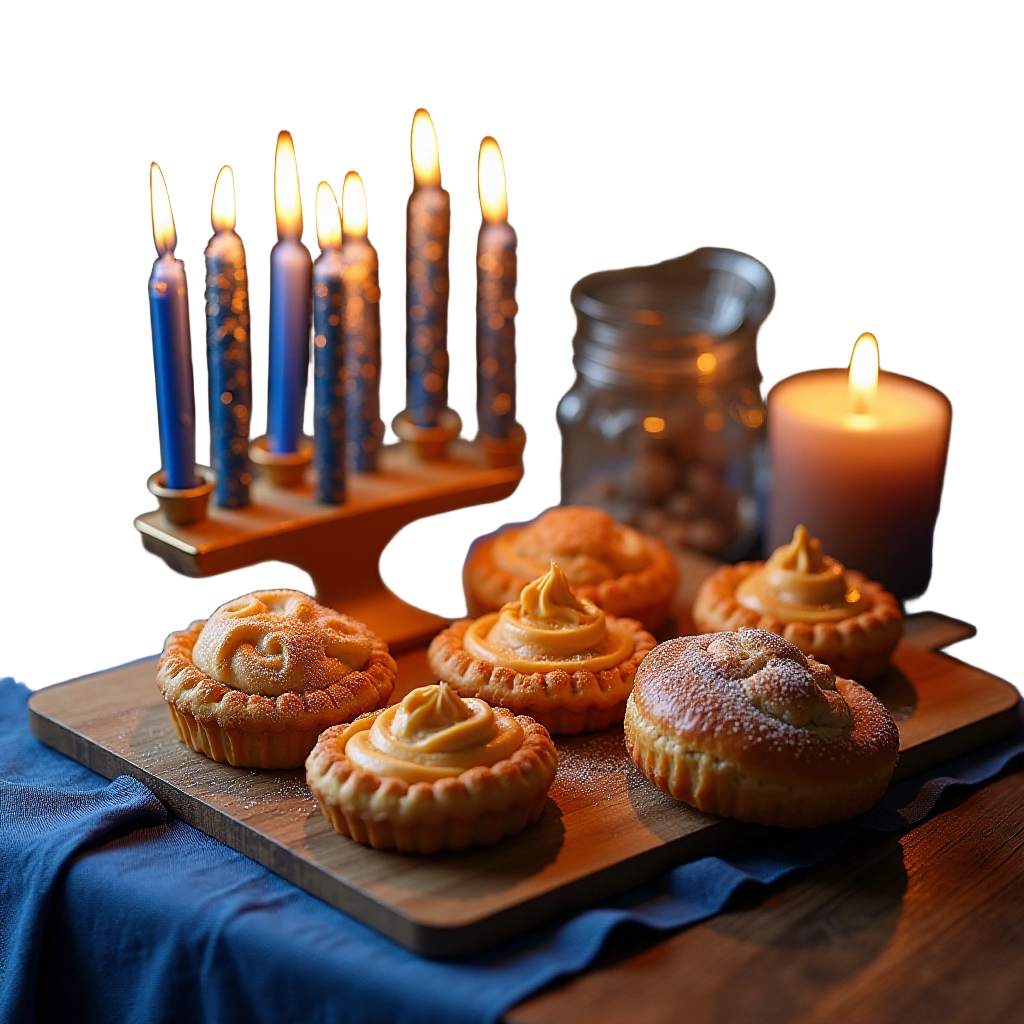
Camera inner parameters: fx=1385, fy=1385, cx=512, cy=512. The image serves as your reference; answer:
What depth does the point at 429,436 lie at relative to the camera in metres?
3.36

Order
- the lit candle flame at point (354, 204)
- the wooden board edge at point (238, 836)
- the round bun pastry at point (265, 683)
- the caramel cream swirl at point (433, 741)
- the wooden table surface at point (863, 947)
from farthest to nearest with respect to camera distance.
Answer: the lit candle flame at point (354, 204), the round bun pastry at point (265, 683), the caramel cream swirl at point (433, 741), the wooden board edge at point (238, 836), the wooden table surface at point (863, 947)

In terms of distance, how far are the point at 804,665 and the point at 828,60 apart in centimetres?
261

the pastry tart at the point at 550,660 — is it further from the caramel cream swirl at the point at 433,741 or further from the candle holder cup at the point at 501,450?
the candle holder cup at the point at 501,450

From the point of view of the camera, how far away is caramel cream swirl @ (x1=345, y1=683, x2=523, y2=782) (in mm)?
2256

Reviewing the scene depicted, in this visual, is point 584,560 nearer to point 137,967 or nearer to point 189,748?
point 189,748

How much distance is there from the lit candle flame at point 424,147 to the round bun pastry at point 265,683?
1.09 meters

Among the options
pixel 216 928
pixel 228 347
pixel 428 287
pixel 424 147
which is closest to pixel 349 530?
pixel 228 347

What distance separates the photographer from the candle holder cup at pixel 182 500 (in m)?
2.90

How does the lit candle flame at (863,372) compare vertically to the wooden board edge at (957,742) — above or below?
above

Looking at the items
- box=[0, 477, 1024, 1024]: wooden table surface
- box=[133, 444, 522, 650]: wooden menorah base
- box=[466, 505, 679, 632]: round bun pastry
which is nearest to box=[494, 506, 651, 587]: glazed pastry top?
box=[466, 505, 679, 632]: round bun pastry

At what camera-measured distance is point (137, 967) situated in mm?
2277

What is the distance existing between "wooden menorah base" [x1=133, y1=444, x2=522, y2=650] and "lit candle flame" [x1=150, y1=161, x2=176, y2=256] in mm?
586

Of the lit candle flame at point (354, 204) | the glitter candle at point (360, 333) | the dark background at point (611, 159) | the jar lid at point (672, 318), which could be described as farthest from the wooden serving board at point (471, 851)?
the dark background at point (611, 159)

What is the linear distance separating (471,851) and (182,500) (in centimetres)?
106
